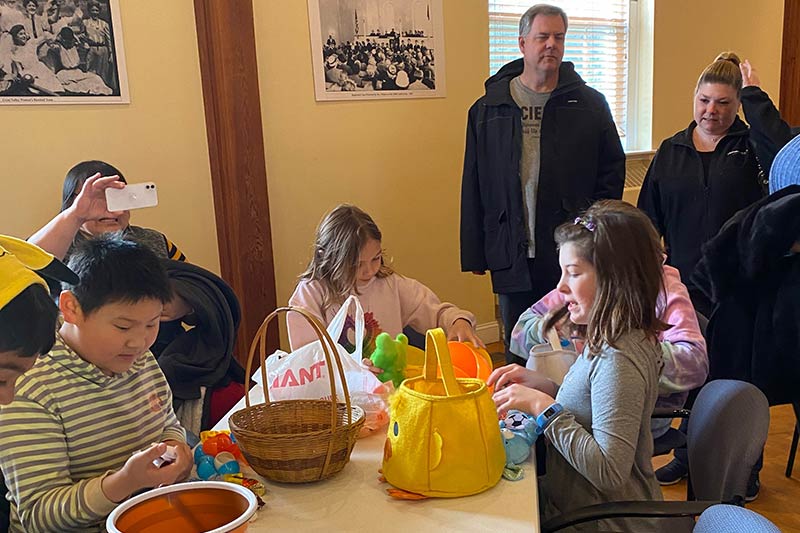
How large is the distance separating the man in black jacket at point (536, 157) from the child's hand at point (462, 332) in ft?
1.87

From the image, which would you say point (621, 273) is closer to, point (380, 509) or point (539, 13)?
point (380, 509)

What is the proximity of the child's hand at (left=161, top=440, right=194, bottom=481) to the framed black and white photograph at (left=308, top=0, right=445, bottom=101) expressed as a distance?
2320 mm

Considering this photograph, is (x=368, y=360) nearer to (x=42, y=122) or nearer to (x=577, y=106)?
(x=577, y=106)

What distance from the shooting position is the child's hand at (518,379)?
5.00ft

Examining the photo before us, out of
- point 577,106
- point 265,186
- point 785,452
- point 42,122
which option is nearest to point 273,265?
point 265,186

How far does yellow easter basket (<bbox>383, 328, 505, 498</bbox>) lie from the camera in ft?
3.81

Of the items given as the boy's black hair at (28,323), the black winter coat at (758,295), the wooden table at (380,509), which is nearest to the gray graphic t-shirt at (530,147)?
the black winter coat at (758,295)

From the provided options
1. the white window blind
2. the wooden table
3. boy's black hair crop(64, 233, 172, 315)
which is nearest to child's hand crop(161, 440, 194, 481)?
the wooden table

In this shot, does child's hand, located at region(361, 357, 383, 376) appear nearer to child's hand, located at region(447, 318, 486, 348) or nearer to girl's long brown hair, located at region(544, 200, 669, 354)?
child's hand, located at region(447, 318, 486, 348)

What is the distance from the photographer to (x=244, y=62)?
296cm

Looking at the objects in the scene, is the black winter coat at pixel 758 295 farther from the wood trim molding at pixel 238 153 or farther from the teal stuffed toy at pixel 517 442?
the wood trim molding at pixel 238 153

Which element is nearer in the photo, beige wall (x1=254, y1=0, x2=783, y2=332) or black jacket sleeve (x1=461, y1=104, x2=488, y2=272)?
black jacket sleeve (x1=461, y1=104, x2=488, y2=272)

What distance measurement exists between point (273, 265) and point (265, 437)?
82.1 inches

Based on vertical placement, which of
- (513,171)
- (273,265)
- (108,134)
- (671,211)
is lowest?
(273,265)
